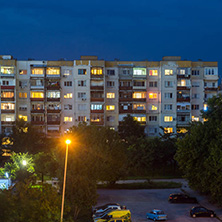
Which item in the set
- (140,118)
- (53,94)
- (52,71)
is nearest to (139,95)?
(140,118)

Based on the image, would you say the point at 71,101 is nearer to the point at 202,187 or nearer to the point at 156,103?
the point at 156,103

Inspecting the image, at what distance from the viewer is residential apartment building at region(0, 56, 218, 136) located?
62.5 meters

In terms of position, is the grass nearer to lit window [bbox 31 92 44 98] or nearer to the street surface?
the street surface

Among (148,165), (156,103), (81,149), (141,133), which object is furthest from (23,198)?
(156,103)

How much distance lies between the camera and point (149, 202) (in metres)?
36.2

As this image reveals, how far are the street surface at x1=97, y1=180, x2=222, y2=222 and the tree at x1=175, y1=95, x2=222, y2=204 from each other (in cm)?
275

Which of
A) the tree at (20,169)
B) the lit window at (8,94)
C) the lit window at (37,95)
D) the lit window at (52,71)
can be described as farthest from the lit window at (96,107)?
the tree at (20,169)

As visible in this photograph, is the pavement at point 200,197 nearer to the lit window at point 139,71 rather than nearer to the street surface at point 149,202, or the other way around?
the street surface at point 149,202

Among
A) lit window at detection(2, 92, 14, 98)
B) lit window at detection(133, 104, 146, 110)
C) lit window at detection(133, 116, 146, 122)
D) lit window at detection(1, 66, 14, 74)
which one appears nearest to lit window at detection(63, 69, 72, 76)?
lit window at detection(1, 66, 14, 74)

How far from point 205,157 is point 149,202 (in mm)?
7929

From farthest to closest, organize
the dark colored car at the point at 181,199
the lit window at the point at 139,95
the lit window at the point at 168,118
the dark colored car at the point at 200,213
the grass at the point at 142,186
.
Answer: the lit window at the point at 139,95 → the lit window at the point at 168,118 → the grass at the point at 142,186 → the dark colored car at the point at 181,199 → the dark colored car at the point at 200,213

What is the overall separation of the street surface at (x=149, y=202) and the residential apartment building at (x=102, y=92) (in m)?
22.5

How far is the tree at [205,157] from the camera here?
31453 mm

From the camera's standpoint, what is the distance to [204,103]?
64688 millimetres
